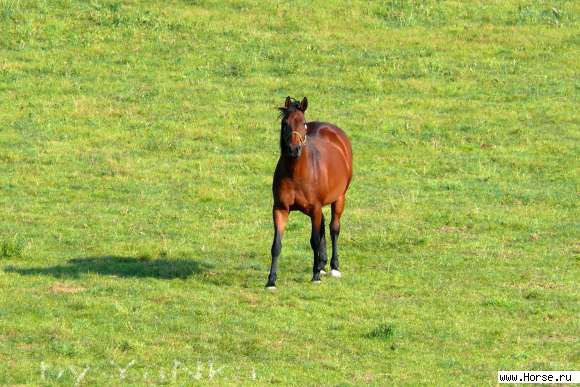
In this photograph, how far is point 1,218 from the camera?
25.0m

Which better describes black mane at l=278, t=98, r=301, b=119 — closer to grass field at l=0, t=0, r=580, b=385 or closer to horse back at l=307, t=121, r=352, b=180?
horse back at l=307, t=121, r=352, b=180

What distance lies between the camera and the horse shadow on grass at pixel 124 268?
21.0 metres

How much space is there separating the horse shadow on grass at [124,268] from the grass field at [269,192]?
76mm

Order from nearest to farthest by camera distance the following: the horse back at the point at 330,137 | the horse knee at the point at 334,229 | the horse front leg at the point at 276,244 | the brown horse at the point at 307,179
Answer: the brown horse at the point at 307,179, the horse front leg at the point at 276,244, the horse back at the point at 330,137, the horse knee at the point at 334,229

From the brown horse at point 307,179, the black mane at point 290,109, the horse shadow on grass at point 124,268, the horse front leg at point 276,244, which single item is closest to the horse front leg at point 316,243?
the brown horse at point 307,179

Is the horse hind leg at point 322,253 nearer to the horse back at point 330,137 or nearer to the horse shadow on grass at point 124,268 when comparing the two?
the horse back at point 330,137

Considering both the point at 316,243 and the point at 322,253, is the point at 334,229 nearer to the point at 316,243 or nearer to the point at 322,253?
the point at 322,253

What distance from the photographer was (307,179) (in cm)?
2042

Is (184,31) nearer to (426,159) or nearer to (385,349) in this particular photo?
(426,159)

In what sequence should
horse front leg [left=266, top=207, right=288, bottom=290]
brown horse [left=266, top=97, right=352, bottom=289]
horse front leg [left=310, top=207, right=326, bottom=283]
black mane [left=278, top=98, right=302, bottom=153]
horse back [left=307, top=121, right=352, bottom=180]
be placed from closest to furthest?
1. black mane [left=278, top=98, right=302, bottom=153]
2. brown horse [left=266, top=97, right=352, bottom=289]
3. horse front leg [left=266, top=207, right=288, bottom=290]
4. horse front leg [left=310, top=207, right=326, bottom=283]
5. horse back [left=307, top=121, right=352, bottom=180]

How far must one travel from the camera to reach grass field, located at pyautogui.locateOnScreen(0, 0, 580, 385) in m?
17.2

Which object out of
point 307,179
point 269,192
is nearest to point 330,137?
point 307,179

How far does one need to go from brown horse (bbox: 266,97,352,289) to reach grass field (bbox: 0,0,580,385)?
0.64 metres

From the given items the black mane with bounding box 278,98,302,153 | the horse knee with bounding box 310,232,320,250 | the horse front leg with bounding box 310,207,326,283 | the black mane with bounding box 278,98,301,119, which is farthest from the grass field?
the black mane with bounding box 278,98,301,119
